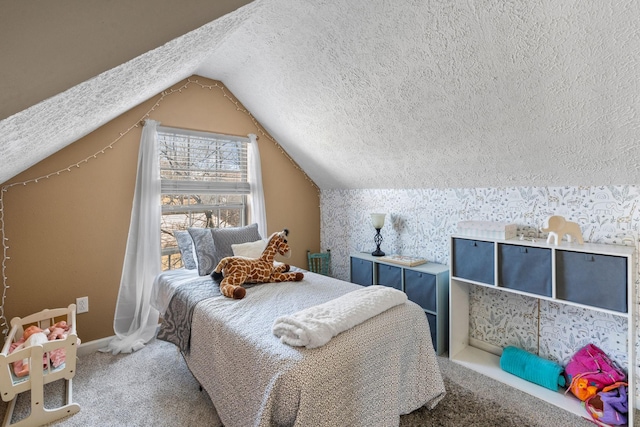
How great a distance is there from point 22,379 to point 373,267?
2.54 metres

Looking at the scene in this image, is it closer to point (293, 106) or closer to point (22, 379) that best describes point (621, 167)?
point (293, 106)

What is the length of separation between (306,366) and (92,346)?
2256 millimetres

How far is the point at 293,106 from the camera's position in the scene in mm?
2734

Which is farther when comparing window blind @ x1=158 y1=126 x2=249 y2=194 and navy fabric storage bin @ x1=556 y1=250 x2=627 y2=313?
window blind @ x1=158 y1=126 x2=249 y2=194

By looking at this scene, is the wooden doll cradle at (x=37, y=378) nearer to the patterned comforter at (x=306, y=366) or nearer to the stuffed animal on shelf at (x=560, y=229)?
the patterned comforter at (x=306, y=366)

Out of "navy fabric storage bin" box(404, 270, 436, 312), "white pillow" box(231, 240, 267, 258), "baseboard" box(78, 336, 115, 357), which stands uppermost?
"white pillow" box(231, 240, 267, 258)

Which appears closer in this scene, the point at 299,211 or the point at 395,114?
the point at 395,114

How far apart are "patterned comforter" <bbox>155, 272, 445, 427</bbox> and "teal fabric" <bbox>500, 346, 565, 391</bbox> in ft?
2.58

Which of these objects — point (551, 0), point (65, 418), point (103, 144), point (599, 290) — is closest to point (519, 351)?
point (599, 290)

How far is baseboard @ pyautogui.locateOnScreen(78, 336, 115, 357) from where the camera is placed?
247 cm

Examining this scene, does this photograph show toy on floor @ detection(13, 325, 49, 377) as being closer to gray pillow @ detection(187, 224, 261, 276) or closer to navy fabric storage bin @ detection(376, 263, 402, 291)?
gray pillow @ detection(187, 224, 261, 276)

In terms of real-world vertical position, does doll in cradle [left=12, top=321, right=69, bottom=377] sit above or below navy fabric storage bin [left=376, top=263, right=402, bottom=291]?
below

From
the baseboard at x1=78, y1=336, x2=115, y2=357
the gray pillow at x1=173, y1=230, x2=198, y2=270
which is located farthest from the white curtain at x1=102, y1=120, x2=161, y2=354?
the gray pillow at x1=173, y1=230, x2=198, y2=270

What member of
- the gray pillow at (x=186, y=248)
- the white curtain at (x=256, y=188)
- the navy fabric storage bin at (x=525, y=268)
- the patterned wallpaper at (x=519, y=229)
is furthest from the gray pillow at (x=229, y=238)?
the navy fabric storage bin at (x=525, y=268)
